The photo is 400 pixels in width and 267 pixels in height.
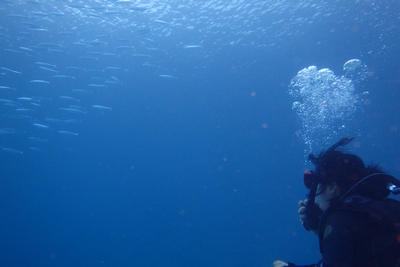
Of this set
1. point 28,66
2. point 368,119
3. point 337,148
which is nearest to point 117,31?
point 28,66

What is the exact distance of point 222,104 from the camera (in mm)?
35562

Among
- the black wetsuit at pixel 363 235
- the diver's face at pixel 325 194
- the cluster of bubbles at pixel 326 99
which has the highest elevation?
the cluster of bubbles at pixel 326 99

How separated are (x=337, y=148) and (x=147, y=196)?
41133 millimetres

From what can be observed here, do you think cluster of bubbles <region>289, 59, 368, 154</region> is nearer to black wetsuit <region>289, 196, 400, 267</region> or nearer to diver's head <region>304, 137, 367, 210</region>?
diver's head <region>304, 137, 367, 210</region>

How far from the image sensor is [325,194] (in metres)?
2.28

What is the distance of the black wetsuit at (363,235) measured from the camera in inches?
62.7

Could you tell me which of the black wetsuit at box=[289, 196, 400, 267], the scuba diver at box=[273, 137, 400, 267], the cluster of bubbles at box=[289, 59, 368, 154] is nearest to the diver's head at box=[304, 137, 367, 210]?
the scuba diver at box=[273, 137, 400, 267]

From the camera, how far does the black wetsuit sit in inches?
62.7

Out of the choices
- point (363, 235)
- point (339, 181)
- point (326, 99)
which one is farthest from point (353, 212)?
point (326, 99)

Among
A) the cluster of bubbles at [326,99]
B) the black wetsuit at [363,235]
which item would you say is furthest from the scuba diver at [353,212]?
the cluster of bubbles at [326,99]

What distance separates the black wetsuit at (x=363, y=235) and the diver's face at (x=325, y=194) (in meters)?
0.33

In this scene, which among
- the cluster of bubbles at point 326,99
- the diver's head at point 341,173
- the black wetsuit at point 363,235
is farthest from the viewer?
the cluster of bubbles at point 326,99

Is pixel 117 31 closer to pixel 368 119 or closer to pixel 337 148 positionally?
pixel 337 148

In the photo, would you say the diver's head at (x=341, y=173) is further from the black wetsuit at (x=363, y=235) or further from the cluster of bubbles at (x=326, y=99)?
the cluster of bubbles at (x=326, y=99)
